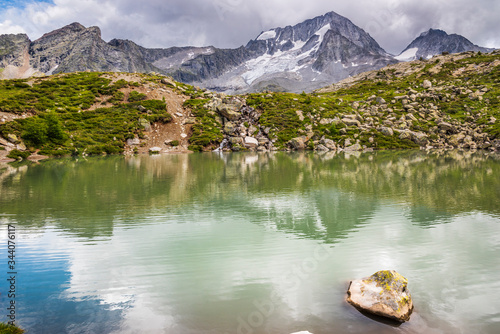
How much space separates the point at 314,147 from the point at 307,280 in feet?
291

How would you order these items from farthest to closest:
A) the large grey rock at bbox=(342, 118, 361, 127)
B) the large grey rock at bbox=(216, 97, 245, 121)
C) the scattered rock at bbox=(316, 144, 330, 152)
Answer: the large grey rock at bbox=(216, 97, 245, 121)
the large grey rock at bbox=(342, 118, 361, 127)
the scattered rock at bbox=(316, 144, 330, 152)

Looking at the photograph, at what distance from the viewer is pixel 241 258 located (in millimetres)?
13352

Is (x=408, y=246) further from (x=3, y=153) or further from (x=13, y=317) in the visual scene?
(x=3, y=153)

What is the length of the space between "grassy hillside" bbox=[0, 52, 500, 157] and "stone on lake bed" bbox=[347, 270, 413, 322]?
80754mm

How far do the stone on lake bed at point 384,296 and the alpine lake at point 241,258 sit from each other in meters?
0.32

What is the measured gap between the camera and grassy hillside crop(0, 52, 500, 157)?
263 ft

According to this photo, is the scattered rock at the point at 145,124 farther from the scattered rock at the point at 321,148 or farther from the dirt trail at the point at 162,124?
the scattered rock at the point at 321,148

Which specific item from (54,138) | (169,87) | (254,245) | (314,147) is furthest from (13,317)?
(169,87)

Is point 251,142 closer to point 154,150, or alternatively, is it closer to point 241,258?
point 154,150

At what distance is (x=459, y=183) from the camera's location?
108 feet

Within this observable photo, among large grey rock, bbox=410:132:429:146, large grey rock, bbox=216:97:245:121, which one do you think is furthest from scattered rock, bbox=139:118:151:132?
large grey rock, bbox=410:132:429:146

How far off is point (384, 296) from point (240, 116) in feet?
340

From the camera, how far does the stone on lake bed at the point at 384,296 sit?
8664 mm

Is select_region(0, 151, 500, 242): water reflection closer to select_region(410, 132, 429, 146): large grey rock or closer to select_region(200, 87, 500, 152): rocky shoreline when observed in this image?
select_region(200, 87, 500, 152): rocky shoreline
